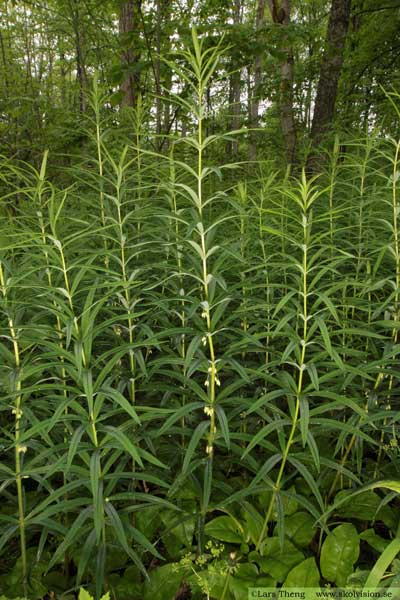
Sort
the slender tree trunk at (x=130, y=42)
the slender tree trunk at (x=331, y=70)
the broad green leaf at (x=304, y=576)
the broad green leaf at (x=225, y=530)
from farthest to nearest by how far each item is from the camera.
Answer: the slender tree trunk at (x=331, y=70)
the slender tree trunk at (x=130, y=42)
the broad green leaf at (x=225, y=530)
the broad green leaf at (x=304, y=576)

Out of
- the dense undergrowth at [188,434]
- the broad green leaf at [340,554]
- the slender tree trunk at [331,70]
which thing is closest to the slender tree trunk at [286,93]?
the slender tree trunk at [331,70]

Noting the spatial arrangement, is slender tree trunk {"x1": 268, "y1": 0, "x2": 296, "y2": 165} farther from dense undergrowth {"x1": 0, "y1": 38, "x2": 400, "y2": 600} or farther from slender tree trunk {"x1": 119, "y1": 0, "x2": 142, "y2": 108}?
dense undergrowth {"x1": 0, "y1": 38, "x2": 400, "y2": 600}

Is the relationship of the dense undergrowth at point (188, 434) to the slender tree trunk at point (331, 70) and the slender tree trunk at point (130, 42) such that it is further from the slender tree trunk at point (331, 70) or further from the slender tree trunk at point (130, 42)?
the slender tree trunk at point (331, 70)

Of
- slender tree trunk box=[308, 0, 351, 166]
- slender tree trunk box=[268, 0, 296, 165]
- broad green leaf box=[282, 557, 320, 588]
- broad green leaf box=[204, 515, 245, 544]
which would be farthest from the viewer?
slender tree trunk box=[268, 0, 296, 165]

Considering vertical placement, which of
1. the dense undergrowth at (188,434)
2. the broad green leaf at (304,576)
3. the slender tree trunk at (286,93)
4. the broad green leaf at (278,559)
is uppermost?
the slender tree trunk at (286,93)

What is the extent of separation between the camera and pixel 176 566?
5.36 ft

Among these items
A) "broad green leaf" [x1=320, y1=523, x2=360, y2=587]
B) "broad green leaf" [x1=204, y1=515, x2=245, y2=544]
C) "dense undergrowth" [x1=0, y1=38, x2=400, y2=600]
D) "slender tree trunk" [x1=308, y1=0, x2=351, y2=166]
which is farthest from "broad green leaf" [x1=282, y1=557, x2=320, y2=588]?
"slender tree trunk" [x1=308, y1=0, x2=351, y2=166]

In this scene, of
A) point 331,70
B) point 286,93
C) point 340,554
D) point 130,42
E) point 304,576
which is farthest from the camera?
point 286,93

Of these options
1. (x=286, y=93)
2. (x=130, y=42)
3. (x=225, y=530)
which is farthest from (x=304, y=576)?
(x=286, y=93)

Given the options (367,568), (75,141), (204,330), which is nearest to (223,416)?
(204,330)

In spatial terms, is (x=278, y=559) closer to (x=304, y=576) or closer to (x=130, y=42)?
(x=304, y=576)

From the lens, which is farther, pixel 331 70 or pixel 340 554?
pixel 331 70

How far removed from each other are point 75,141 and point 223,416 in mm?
4434

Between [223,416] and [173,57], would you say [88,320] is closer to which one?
[223,416]
